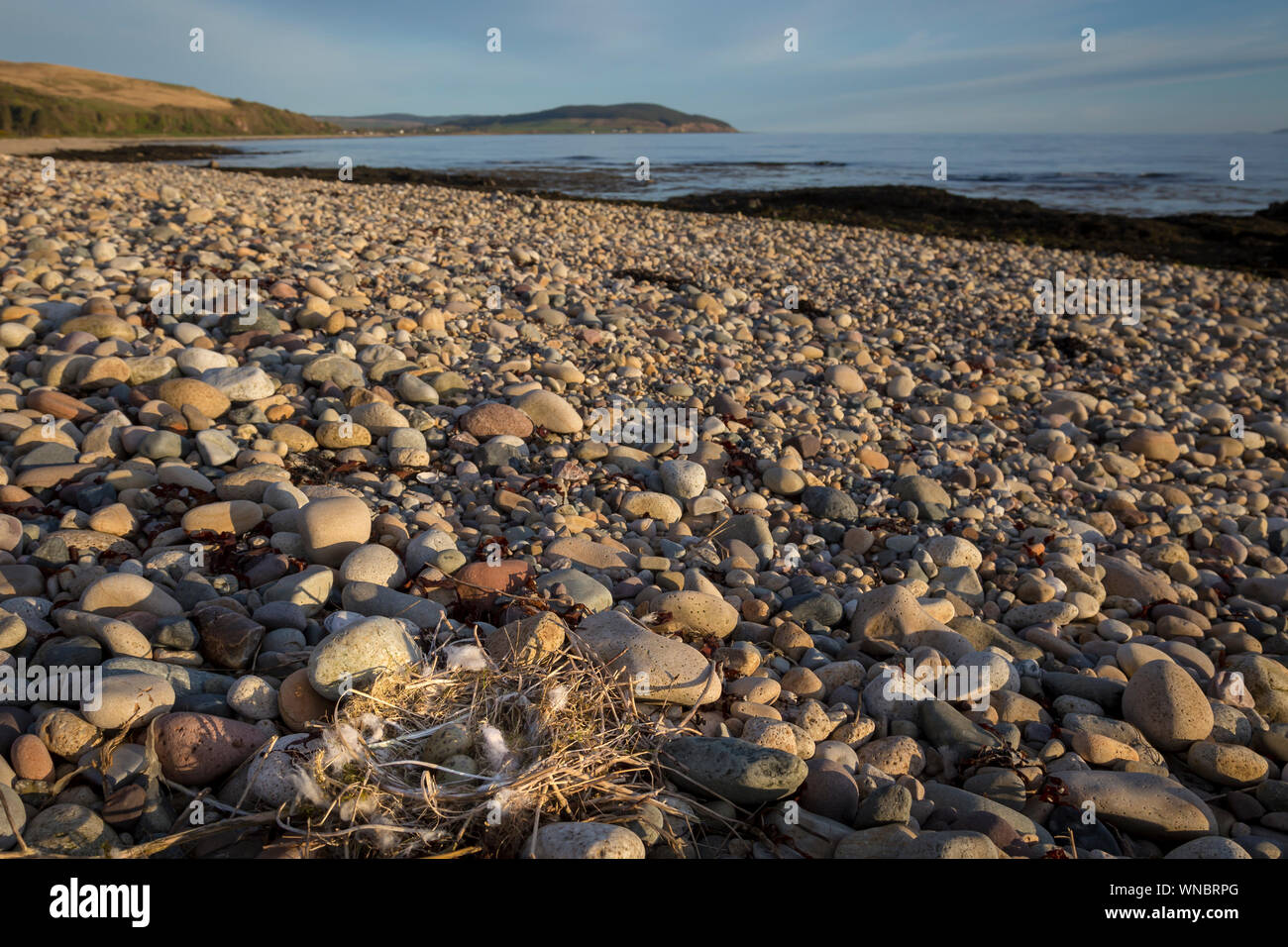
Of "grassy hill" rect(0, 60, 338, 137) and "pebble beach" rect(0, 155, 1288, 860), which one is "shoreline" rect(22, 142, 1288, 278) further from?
"grassy hill" rect(0, 60, 338, 137)

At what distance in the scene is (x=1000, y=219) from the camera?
18875mm

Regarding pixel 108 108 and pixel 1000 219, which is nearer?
pixel 1000 219

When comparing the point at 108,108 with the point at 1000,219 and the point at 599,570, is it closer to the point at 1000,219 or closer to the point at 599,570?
the point at 1000,219

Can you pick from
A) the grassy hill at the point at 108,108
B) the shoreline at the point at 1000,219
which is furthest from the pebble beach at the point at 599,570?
the grassy hill at the point at 108,108

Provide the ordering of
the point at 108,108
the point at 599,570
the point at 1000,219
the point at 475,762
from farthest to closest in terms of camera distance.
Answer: the point at 108,108 → the point at 1000,219 → the point at 599,570 → the point at 475,762

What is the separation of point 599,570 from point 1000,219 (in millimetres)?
18814

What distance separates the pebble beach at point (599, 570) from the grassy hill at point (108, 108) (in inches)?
2503

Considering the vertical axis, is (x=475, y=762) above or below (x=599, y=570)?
below

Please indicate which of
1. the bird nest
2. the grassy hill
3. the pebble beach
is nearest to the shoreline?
the pebble beach

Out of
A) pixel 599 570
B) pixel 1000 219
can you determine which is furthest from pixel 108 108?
pixel 599 570

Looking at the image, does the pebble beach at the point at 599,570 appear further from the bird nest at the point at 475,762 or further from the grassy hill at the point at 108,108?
the grassy hill at the point at 108,108

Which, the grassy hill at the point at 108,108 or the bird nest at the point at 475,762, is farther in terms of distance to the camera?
the grassy hill at the point at 108,108

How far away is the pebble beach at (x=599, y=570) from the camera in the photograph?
2.25 metres

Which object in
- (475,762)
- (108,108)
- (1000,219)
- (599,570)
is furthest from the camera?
(108,108)
